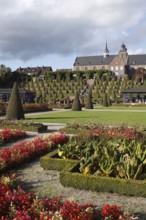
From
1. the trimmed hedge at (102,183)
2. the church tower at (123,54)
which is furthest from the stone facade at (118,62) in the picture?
the trimmed hedge at (102,183)

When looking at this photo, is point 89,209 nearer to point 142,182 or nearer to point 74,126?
point 142,182

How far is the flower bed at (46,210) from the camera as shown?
5371mm

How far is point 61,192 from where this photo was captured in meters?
7.94

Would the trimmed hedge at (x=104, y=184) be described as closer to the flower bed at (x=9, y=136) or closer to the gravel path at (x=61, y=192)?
the gravel path at (x=61, y=192)

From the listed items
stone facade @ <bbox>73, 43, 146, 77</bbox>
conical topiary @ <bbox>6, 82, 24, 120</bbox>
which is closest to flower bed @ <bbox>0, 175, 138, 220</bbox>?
conical topiary @ <bbox>6, 82, 24, 120</bbox>

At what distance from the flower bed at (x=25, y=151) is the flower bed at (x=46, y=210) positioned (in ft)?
11.3

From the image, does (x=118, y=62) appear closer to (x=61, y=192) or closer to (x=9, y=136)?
(x=9, y=136)

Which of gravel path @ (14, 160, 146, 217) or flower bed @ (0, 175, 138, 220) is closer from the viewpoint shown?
flower bed @ (0, 175, 138, 220)

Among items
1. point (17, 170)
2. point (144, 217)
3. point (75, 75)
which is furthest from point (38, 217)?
point (75, 75)

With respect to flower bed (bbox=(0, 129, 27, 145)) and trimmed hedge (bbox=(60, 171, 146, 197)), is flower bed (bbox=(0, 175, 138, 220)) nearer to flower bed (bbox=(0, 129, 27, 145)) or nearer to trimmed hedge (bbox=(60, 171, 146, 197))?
trimmed hedge (bbox=(60, 171, 146, 197))

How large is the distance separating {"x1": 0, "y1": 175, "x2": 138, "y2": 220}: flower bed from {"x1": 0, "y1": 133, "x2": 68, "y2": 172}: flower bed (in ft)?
11.3

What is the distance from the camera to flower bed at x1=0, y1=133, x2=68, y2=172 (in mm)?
10062

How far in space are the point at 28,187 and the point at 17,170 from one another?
1.83 metres

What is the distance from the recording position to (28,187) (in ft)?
27.4
